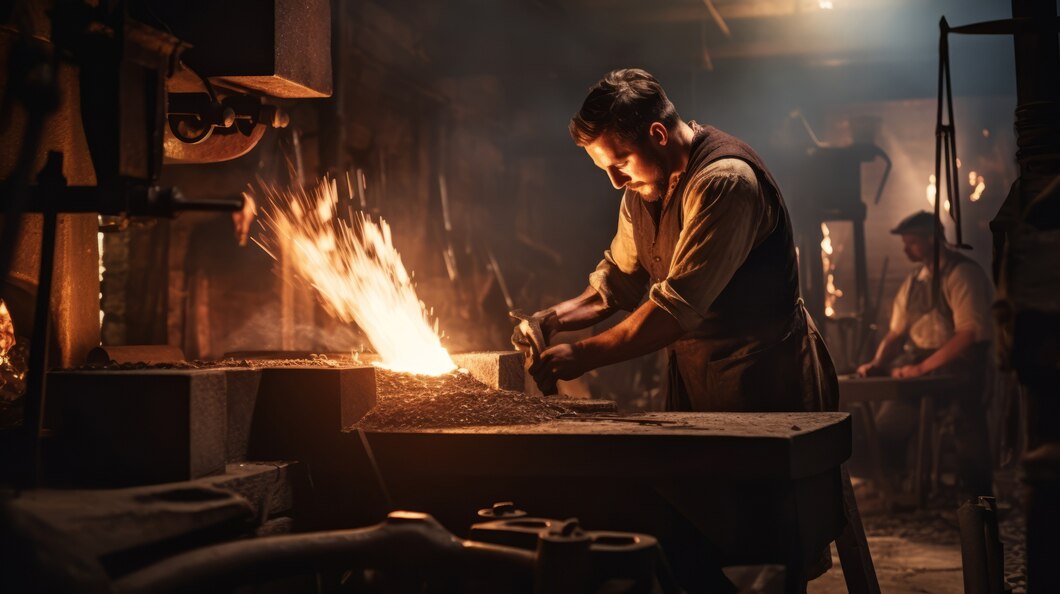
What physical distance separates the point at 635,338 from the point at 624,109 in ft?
3.12

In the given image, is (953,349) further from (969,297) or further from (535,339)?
(535,339)

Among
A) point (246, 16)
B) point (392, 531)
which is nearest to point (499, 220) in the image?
point (246, 16)

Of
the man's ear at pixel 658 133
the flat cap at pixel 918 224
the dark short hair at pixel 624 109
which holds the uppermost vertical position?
the flat cap at pixel 918 224

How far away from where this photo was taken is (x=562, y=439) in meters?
2.78

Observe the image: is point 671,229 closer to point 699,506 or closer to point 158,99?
point 699,506

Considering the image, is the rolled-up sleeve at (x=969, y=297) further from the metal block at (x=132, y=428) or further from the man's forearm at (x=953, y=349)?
the metal block at (x=132, y=428)

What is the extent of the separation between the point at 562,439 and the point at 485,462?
228mm

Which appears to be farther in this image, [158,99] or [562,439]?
[158,99]

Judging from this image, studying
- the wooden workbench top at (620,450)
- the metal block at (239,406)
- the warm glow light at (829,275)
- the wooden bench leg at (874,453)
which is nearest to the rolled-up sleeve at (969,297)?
the wooden bench leg at (874,453)

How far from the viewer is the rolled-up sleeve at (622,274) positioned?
479cm

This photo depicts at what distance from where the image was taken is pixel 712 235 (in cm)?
378

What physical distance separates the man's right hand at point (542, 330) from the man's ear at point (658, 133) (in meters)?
0.86

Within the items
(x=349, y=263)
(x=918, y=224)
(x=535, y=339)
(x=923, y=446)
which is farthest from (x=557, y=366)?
(x=918, y=224)

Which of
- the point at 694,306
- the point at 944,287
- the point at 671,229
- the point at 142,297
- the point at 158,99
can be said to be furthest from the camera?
the point at 944,287
